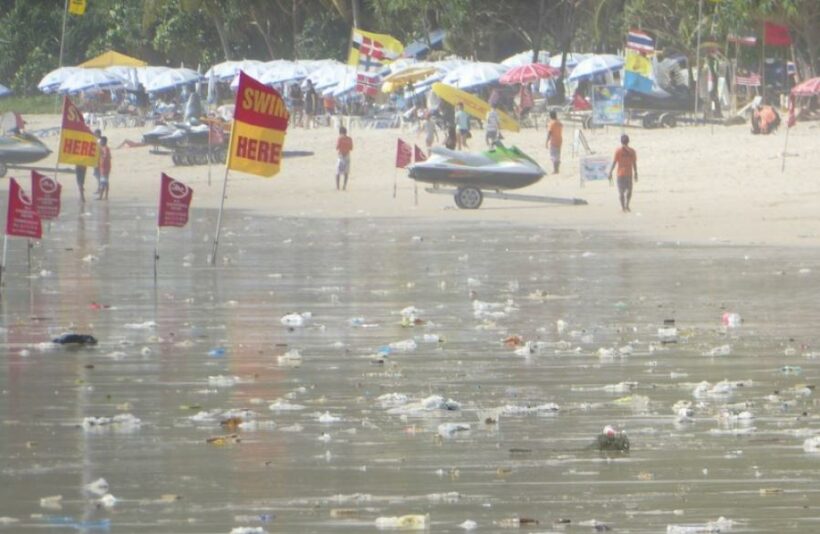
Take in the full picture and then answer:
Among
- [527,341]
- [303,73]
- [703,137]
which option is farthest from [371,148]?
[527,341]

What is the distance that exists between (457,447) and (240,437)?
4.18 ft

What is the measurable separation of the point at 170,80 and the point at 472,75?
15.3m

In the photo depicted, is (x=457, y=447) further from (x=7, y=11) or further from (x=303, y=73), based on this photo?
(x=7, y=11)

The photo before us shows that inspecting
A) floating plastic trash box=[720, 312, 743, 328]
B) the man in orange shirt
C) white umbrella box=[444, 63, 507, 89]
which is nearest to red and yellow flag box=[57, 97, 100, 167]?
the man in orange shirt

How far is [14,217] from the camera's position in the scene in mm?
18891

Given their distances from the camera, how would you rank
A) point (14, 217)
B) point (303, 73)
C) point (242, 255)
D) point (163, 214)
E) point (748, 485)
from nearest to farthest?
point (748, 485) → point (14, 217) → point (163, 214) → point (242, 255) → point (303, 73)

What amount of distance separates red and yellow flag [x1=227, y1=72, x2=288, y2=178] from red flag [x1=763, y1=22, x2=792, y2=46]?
2895cm

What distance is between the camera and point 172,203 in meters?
20.2

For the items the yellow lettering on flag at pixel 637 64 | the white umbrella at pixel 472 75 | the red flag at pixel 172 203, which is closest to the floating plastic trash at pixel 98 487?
the red flag at pixel 172 203

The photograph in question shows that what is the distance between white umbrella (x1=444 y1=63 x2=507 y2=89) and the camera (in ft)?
172

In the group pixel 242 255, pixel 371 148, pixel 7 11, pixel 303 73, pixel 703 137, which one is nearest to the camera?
pixel 242 255

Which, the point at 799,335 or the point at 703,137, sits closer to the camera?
the point at 799,335

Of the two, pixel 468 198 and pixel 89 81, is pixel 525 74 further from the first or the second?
pixel 468 198

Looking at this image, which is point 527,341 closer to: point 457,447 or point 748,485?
point 457,447
